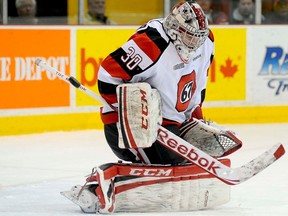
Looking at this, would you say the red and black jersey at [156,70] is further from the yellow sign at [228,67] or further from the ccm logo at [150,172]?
the yellow sign at [228,67]

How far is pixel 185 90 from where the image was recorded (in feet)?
15.9

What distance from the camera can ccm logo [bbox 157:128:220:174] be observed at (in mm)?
4633

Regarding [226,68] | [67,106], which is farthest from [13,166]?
[226,68]

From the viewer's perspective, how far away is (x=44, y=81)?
7.59m

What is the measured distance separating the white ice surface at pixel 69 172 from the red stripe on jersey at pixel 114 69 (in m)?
0.59

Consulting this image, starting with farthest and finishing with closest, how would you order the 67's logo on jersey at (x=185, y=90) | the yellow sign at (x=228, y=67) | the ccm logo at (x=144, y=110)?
the yellow sign at (x=228, y=67) → the 67's logo on jersey at (x=185, y=90) → the ccm logo at (x=144, y=110)

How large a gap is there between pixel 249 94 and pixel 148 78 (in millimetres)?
3989

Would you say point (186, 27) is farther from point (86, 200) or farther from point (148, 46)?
point (86, 200)

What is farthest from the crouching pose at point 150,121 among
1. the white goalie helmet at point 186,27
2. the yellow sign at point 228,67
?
the yellow sign at point 228,67

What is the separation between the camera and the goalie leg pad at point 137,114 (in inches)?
178

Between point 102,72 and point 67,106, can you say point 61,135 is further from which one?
point 102,72

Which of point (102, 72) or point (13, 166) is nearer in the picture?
point (102, 72)

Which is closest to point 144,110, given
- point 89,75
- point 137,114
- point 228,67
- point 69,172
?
point 137,114

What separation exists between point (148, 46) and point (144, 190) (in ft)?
1.99
